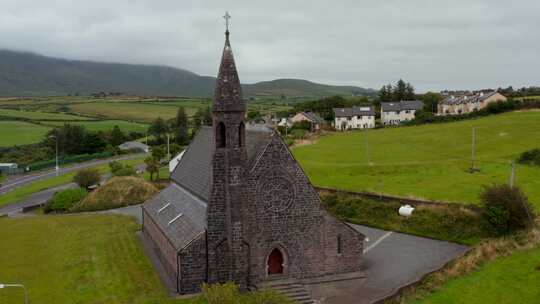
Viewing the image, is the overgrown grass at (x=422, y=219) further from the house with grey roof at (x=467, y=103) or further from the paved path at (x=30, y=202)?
the house with grey roof at (x=467, y=103)

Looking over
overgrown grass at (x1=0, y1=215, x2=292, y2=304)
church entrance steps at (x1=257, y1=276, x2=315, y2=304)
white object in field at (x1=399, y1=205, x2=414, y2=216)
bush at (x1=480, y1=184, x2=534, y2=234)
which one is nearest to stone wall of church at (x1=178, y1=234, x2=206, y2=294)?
overgrown grass at (x1=0, y1=215, x2=292, y2=304)

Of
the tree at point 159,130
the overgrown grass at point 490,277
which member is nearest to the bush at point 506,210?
the overgrown grass at point 490,277

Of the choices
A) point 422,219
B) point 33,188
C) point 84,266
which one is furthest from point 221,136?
point 33,188

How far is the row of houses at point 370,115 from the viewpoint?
363 ft

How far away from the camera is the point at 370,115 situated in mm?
111500

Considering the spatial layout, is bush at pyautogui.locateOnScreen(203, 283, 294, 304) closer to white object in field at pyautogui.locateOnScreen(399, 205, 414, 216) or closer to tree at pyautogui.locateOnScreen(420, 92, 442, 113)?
white object in field at pyautogui.locateOnScreen(399, 205, 414, 216)

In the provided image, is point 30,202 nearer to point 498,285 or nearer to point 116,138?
point 498,285

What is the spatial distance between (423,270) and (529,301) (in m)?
6.04

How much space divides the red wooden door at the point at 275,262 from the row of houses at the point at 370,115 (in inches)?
3342

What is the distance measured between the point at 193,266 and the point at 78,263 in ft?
36.9

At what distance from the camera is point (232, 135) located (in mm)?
23875

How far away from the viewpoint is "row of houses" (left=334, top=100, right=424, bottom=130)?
111 metres

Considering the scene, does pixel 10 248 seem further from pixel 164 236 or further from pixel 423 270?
pixel 423 270

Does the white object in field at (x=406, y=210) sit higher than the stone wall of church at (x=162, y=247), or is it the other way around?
the white object in field at (x=406, y=210)
